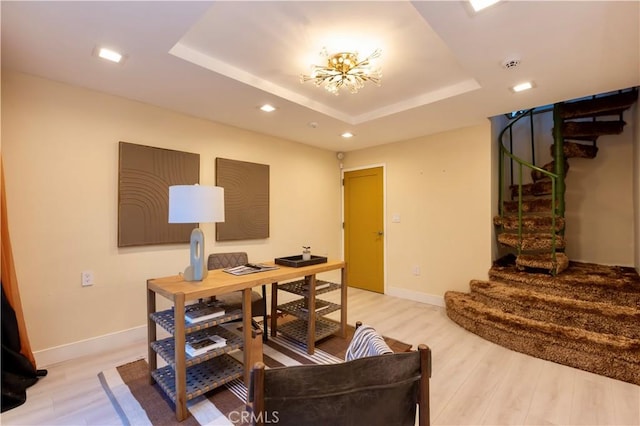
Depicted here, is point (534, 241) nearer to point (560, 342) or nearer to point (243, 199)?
point (560, 342)

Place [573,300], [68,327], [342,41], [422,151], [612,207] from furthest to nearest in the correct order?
[422,151] < [612,207] < [573,300] < [68,327] < [342,41]

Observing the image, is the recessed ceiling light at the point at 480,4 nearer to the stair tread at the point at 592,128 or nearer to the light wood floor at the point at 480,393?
the light wood floor at the point at 480,393

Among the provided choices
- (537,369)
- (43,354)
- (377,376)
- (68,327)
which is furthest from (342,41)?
(43,354)

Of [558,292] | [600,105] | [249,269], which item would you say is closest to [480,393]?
[558,292]

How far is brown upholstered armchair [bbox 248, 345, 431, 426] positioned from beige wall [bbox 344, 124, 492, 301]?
10.4 feet

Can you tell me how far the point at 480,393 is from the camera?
1.99 metres

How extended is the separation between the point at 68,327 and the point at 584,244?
5975 mm

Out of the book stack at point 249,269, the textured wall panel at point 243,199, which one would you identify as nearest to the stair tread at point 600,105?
the textured wall panel at point 243,199

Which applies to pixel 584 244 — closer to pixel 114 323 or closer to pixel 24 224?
pixel 114 323

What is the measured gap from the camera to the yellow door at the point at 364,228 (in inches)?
181

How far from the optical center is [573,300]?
263 cm

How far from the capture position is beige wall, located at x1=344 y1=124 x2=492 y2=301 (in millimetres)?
3568

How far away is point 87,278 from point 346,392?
2.69m

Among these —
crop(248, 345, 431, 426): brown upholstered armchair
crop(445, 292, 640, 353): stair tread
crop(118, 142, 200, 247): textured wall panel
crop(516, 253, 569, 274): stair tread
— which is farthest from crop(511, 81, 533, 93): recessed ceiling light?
crop(118, 142, 200, 247): textured wall panel
